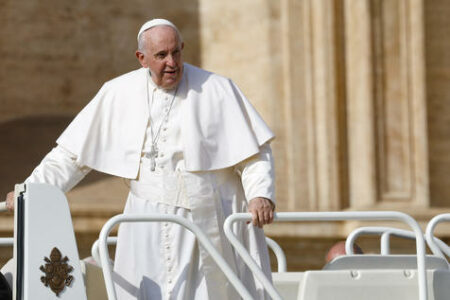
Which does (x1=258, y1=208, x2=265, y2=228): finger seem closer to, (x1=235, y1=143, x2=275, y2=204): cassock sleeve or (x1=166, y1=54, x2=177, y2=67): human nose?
(x1=235, y1=143, x2=275, y2=204): cassock sleeve

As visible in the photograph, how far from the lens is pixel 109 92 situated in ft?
20.1

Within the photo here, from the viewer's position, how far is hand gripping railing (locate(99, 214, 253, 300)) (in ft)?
17.0

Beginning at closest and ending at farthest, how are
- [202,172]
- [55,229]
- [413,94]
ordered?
[55,229] → [202,172] → [413,94]

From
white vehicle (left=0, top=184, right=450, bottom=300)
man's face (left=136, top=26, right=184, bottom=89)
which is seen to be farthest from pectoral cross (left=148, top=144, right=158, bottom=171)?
white vehicle (left=0, top=184, right=450, bottom=300)

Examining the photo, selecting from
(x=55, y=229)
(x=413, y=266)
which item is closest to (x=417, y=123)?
(x=413, y=266)

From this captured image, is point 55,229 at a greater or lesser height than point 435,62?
lesser

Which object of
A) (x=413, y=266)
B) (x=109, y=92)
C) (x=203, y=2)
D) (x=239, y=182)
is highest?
(x=203, y=2)

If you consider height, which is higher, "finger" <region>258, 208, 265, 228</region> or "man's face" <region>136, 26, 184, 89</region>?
"man's face" <region>136, 26, 184, 89</region>

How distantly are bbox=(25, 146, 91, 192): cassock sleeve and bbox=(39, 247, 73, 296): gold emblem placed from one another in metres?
0.73

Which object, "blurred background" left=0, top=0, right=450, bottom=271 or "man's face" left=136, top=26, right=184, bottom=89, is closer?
"man's face" left=136, top=26, right=184, bottom=89

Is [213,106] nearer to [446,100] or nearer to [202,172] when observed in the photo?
[202,172]

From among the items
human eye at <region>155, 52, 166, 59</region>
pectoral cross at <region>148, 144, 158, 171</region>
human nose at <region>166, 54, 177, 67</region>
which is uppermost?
human eye at <region>155, 52, 166, 59</region>

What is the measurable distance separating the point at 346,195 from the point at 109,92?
7.48 metres

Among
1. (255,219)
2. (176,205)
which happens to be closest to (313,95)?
(176,205)
